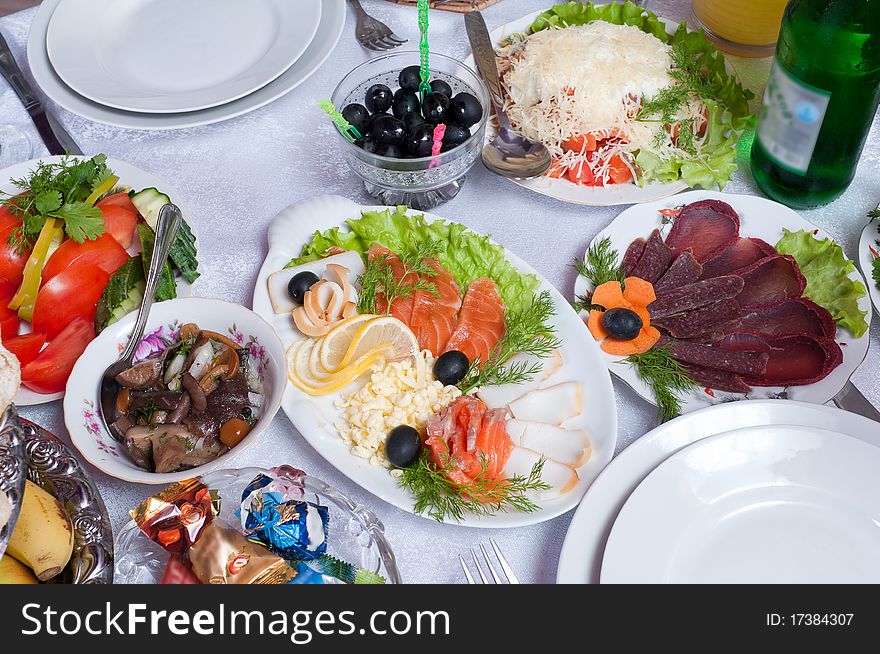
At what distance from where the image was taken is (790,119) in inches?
55.8

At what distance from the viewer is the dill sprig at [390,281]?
55.7 inches

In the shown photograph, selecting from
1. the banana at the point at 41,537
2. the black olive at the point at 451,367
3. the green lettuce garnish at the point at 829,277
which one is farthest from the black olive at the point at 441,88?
the banana at the point at 41,537

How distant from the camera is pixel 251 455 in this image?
4.33 feet

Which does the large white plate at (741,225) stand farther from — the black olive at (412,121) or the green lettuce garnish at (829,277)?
the black olive at (412,121)

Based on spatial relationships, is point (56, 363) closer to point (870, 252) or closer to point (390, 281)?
point (390, 281)

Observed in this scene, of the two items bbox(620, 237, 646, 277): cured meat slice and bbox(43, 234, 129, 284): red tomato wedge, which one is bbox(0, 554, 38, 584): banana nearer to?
bbox(43, 234, 129, 284): red tomato wedge

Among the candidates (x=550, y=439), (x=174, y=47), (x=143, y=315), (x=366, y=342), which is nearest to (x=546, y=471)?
(x=550, y=439)

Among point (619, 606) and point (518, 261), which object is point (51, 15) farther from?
point (619, 606)

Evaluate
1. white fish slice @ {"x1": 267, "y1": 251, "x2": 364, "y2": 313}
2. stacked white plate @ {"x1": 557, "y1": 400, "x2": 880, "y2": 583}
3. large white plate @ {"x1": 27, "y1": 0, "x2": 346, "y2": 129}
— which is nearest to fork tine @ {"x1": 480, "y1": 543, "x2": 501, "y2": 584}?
stacked white plate @ {"x1": 557, "y1": 400, "x2": 880, "y2": 583}

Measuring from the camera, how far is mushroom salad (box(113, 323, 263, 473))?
1.17 m

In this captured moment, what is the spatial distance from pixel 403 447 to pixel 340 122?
2.20 feet

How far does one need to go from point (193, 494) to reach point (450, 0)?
1.45 metres

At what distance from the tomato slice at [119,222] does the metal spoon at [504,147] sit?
71 cm

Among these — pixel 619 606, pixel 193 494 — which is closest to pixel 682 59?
pixel 619 606
